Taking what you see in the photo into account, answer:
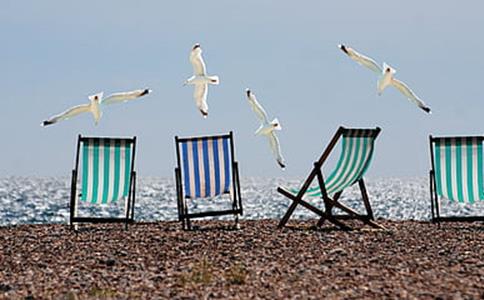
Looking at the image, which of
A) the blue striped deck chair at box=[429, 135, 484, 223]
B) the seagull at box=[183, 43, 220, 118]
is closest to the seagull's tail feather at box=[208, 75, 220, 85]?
the seagull at box=[183, 43, 220, 118]

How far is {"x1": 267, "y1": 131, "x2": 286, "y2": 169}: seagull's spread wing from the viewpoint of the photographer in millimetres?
9031

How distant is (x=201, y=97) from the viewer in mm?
8844

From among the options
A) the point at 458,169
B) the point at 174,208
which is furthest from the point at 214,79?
the point at 174,208

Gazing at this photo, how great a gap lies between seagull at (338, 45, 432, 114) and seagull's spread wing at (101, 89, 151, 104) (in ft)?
6.60

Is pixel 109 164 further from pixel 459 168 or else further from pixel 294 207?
pixel 459 168

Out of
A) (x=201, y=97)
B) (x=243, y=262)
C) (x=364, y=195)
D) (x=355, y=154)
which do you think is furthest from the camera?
(x=201, y=97)

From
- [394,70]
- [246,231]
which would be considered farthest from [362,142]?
[246,231]

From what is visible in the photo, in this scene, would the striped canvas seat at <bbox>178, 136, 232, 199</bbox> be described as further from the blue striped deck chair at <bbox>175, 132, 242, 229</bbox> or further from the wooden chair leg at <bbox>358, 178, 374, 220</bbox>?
the wooden chair leg at <bbox>358, 178, 374, 220</bbox>

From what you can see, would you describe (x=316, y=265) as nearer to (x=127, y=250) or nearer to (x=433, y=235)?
(x=127, y=250)

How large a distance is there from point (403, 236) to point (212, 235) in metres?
1.75

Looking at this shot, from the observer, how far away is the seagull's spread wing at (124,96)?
28.2 feet

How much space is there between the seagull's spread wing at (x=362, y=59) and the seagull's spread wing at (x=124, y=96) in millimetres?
2002

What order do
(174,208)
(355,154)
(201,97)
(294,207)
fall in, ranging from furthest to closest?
(174,208) → (201,97) → (294,207) → (355,154)

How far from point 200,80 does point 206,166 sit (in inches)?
35.2
